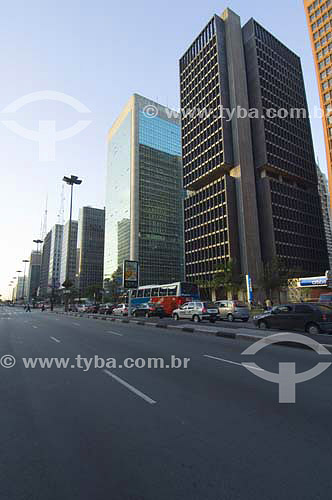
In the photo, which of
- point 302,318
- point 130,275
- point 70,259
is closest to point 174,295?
point 130,275

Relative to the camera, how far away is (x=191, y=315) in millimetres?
26125

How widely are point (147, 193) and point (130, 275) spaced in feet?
290

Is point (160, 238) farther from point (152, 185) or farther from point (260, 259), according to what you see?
point (260, 259)

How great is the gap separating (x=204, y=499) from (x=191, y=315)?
2398 centimetres

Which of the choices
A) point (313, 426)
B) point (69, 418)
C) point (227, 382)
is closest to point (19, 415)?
point (69, 418)

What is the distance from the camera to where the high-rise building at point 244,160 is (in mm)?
71125

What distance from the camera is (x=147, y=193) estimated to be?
116375 mm

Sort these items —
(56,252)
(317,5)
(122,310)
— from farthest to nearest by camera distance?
(56,252) < (317,5) < (122,310)

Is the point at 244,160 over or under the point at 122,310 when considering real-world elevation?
over

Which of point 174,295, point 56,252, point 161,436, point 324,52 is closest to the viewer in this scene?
point 161,436

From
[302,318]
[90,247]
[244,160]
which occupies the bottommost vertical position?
[302,318]

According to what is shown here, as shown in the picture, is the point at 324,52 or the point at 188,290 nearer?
the point at 188,290

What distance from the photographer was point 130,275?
104 ft

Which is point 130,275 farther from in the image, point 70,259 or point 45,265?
point 45,265
